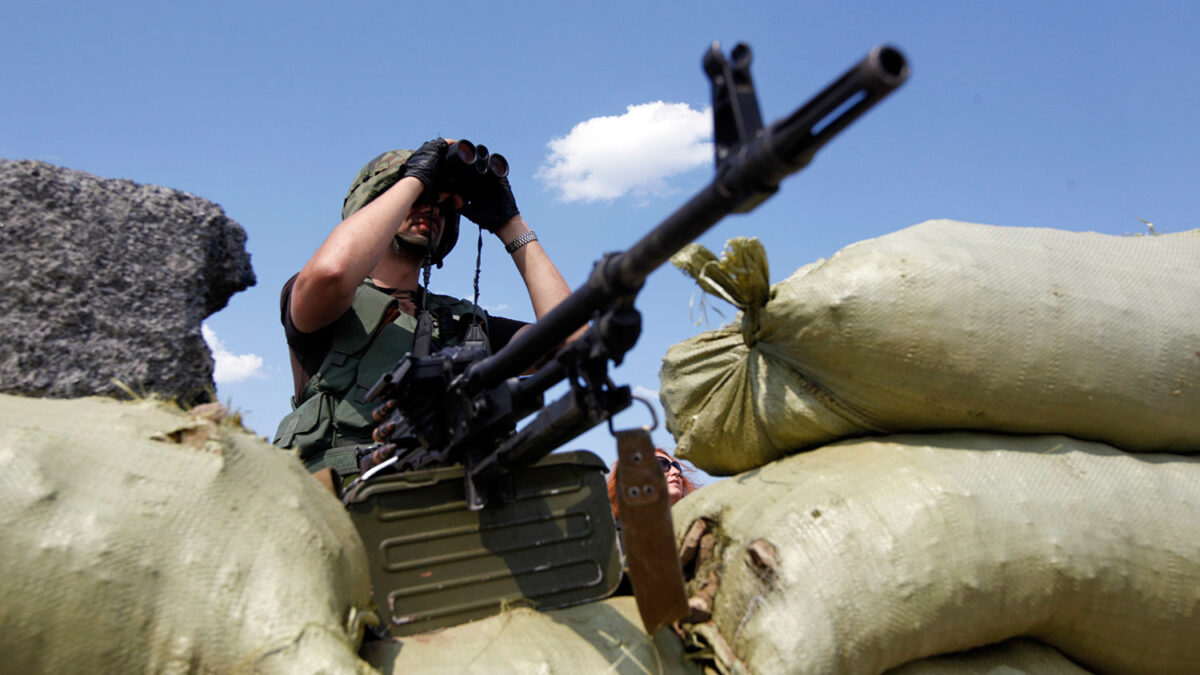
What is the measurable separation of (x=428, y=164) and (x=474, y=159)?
15 cm

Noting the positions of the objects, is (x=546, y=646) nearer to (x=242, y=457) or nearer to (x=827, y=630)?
(x=827, y=630)

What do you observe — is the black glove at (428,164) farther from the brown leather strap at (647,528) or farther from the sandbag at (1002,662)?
the sandbag at (1002,662)

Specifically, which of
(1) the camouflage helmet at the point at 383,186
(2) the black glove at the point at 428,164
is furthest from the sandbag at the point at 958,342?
(1) the camouflage helmet at the point at 383,186

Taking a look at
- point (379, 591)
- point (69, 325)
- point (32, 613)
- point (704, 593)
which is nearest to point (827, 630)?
point (704, 593)

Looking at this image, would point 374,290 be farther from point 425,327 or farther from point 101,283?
point 101,283

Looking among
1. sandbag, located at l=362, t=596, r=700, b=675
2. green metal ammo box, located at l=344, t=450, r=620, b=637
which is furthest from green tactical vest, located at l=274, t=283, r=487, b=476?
sandbag, located at l=362, t=596, r=700, b=675

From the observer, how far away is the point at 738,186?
122 cm

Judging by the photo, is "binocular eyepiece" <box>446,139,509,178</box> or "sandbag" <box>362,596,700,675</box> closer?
"sandbag" <box>362,596,700,675</box>

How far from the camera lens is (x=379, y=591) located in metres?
1.74

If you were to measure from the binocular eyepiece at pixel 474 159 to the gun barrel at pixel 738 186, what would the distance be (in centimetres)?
122

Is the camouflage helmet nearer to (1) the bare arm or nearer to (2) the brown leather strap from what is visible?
(1) the bare arm

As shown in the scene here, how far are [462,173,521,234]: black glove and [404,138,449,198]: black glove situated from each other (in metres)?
0.26

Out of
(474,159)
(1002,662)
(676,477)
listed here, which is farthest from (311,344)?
(1002,662)

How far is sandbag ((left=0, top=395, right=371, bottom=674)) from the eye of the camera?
1.25 m
